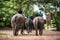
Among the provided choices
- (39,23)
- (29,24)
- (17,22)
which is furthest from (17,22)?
(39,23)

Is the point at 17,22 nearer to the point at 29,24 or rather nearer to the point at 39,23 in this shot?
the point at 29,24

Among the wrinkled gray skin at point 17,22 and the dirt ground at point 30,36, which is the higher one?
the wrinkled gray skin at point 17,22

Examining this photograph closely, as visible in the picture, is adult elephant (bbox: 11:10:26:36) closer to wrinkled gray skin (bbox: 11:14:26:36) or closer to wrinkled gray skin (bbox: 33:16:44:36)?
wrinkled gray skin (bbox: 11:14:26:36)

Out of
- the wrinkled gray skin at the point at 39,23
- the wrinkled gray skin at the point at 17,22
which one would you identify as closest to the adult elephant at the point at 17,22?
the wrinkled gray skin at the point at 17,22

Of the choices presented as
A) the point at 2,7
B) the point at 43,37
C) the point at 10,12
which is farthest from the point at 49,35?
the point at 2,7

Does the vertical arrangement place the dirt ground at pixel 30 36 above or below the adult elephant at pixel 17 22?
below

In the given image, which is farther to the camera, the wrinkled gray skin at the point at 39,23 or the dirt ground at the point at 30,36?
the wrinkled gray skin at the point at 39,23

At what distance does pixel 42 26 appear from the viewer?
1926 mm

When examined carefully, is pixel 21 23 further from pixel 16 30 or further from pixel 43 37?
pixel 43 37

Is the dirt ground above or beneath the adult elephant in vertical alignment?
beneath

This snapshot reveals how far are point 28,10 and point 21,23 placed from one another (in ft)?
0.64

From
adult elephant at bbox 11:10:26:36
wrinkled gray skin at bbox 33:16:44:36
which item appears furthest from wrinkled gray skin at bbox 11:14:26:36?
wrinkled gray skin at bbox 33:16:44:36

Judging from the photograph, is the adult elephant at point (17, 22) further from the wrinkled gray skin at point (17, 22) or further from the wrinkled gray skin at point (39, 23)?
the wrinkled gray skin at point (39, 23)

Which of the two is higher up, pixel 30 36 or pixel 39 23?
pixel 39 23
